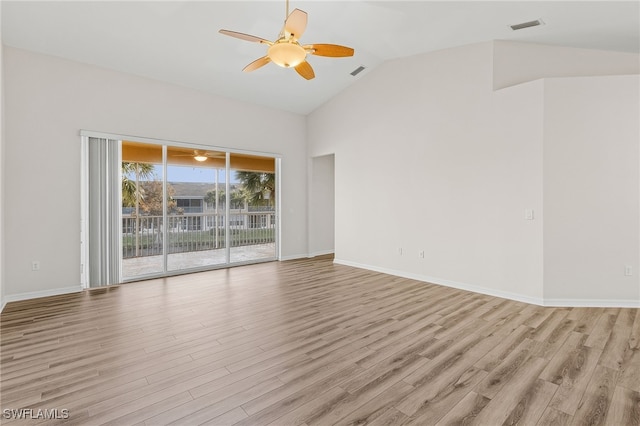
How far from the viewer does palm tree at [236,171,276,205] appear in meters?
6.68

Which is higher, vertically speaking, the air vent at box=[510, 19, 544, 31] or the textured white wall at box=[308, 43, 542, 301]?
the air vent at box=[510, 19, 544, 31]

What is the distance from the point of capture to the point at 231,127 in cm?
619

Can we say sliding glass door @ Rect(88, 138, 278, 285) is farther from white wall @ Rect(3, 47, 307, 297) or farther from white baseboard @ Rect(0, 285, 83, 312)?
white baseboard @ Rect(0, 285, 83, 312)

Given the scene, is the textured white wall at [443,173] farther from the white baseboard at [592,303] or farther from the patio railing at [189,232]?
the patio railing at [189,232]

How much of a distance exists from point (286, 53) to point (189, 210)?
395 cm

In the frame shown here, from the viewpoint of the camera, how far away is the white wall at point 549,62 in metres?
4.09

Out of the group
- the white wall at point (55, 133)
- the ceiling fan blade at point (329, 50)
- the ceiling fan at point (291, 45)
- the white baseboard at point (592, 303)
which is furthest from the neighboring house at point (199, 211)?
the white baseboard at point (592, 303)

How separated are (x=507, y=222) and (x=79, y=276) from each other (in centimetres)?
625

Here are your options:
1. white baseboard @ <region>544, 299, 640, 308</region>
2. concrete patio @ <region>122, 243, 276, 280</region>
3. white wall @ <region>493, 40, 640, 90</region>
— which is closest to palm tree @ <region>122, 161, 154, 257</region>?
concrete patio @ <region>122, 243, 276, 280</region>

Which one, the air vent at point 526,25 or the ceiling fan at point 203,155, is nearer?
the air vent at point 526,25

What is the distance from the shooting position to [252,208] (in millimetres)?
6883

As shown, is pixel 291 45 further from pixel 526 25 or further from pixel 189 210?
pixel 189 210

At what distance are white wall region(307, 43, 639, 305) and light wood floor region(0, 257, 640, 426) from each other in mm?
662

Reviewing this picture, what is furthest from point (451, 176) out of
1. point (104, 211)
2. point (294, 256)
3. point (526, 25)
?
point (104, 211)
